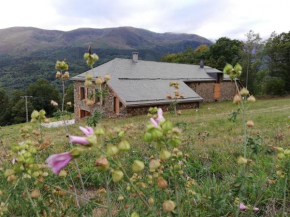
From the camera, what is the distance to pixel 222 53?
121 ft

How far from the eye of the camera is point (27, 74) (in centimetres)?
7219

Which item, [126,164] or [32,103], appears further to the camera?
[32,103]

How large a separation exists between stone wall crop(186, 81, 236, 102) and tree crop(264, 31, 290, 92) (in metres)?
6.39

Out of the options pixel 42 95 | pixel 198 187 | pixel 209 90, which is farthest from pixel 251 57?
pixel 42 95

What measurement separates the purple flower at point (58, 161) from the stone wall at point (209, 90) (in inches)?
973

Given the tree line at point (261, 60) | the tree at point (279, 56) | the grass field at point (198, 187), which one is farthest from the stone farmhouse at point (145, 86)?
the grass field at point (198, 187)

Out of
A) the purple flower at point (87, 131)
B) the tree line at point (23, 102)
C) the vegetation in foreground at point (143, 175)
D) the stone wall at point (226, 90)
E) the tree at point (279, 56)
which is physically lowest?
the tree line at point (23, 102)

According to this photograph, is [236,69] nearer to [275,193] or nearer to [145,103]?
[275,193]

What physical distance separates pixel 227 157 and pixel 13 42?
22501cm

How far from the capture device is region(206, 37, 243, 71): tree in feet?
118

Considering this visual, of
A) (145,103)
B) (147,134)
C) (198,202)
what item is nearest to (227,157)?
(198,202)

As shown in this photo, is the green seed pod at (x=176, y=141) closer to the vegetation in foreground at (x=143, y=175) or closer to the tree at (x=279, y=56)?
the vegetation in foreground at (x=143, y=175)

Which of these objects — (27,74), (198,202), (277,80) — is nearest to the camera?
(198,202)

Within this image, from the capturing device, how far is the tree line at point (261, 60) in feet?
86.8
